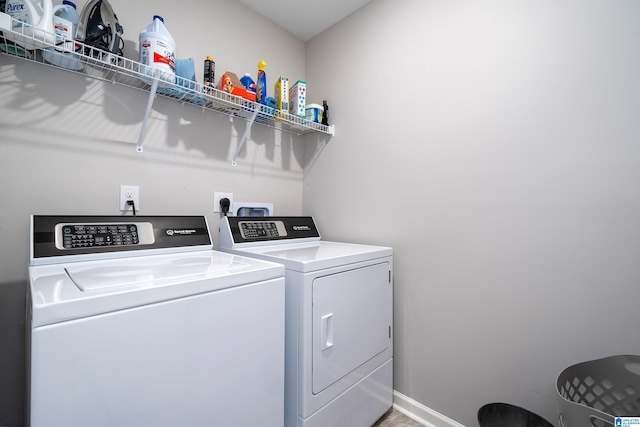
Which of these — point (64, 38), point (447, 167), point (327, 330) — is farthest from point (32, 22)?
point (447, 167)

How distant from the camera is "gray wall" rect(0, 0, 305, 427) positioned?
1.18 metres

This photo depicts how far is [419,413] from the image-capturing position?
5.36 ft

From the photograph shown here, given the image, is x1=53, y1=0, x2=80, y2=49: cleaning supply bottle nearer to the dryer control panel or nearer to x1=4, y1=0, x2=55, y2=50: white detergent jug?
x1=4, y1=0, x2=55, y2=50: white detergent jug

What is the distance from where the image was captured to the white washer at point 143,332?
67cm

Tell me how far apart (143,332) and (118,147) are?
1073 millimetres

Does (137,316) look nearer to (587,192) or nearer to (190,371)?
(190,371)

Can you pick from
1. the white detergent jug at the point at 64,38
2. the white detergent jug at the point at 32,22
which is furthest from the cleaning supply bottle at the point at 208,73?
the white detergent jug at the point at 32,22

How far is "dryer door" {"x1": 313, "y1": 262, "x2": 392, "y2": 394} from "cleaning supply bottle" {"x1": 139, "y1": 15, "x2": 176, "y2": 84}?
1189 millimetres

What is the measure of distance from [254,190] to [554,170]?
167cm

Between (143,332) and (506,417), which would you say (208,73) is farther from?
(506,417)

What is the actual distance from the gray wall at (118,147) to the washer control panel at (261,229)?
0.27m

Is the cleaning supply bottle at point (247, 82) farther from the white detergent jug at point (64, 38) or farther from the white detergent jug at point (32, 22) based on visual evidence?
the white detergent jug at point (32, 22)

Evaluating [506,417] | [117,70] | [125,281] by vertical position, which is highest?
[117,70]

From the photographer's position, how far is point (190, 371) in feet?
2.81
